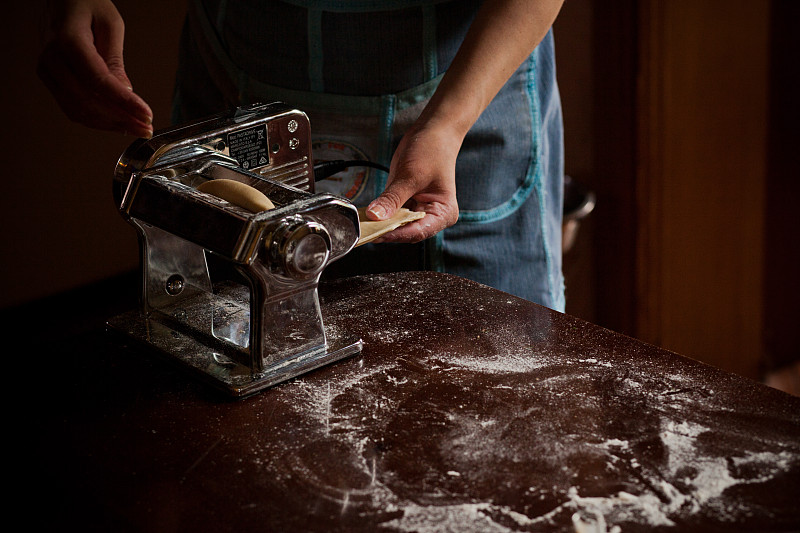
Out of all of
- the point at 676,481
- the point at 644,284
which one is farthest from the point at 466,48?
the point at 644,284

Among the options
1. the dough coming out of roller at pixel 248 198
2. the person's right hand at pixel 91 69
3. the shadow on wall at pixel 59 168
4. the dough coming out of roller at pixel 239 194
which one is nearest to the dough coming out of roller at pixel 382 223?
the dough coming out of roller at pixel 248 198

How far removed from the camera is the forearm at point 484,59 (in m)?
1.05

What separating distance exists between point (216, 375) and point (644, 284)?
1.74 metres

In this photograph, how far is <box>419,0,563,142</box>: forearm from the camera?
1.05m

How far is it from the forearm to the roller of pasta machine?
198mm

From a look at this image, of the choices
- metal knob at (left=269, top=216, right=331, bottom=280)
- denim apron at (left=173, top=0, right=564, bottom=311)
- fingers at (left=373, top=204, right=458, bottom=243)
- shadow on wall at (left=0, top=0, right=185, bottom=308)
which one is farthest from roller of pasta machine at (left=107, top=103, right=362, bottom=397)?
shadow on wall at (left=0, top=0, right=185, bottom=308)

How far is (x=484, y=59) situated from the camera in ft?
3.49

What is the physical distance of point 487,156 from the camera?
3.97 ft

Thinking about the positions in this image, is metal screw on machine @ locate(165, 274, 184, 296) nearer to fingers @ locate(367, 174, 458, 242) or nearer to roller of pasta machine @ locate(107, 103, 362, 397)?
roller of pasta machine @ locate(107, 103, 362, 397)

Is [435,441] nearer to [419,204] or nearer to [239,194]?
[239,194]

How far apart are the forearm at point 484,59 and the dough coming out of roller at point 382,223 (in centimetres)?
14

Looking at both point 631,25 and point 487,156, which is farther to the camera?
point 631,25

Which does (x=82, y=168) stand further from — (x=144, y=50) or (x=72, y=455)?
(x=72, y=455)

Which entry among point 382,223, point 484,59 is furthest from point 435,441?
point 484,59
